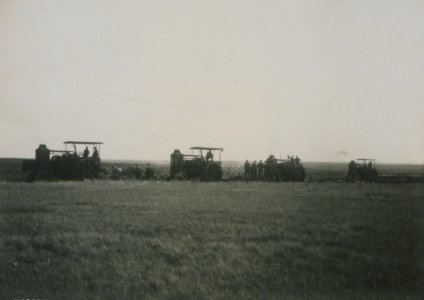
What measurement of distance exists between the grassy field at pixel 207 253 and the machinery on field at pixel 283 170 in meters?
16.2


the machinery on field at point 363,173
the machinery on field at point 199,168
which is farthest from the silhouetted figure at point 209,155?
the machinery on field at point 363,173

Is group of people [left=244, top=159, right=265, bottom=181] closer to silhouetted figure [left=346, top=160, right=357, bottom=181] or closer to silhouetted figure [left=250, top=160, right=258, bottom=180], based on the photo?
silhouetted figure [left=250, top=160, right=258, bottom=180]

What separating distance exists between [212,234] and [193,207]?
12.3ft

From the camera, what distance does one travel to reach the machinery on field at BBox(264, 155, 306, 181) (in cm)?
2922

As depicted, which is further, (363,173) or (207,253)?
(363,173)

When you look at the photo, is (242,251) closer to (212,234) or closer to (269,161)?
(212,234)

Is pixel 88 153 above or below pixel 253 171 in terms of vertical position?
above

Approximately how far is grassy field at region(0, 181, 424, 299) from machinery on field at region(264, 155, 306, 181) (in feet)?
53.2

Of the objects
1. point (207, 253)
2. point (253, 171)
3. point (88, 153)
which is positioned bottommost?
point (207, 253)

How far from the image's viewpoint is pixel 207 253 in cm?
804

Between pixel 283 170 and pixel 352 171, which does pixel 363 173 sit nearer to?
pixel 352 171

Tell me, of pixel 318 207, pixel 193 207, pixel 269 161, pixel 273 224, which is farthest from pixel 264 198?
pixel 269 161

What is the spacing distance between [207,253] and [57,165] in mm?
17734

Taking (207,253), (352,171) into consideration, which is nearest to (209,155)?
(352,171)
